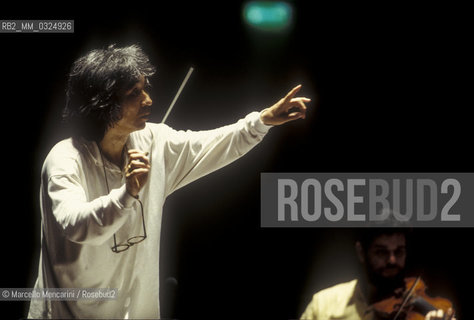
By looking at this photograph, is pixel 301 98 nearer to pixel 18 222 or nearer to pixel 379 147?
pixel 379 147

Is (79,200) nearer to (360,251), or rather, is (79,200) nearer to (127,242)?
(127,242)

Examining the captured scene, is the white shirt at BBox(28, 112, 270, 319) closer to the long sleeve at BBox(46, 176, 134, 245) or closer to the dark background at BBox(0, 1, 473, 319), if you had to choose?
the long sleeve at BBox(46, 176, 134, 245)

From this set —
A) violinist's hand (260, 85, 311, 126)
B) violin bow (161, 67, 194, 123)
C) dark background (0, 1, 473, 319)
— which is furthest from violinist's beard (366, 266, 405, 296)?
violin bow (161, 67, 194, 123)

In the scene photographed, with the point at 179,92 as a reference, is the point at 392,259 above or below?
below

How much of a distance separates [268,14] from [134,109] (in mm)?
925

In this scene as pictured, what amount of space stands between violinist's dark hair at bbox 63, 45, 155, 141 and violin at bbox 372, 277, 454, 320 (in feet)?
4.97

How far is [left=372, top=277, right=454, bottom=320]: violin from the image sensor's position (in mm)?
3504

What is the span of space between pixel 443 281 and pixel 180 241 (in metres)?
1.35

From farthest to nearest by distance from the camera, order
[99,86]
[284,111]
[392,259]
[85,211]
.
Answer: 1. [284,111]
2. [99,86]
3. [392,259]
4. [85,211]

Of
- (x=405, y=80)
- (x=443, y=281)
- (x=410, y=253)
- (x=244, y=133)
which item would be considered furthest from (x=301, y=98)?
(x=443, y=281)

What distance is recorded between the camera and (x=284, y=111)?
3834mm

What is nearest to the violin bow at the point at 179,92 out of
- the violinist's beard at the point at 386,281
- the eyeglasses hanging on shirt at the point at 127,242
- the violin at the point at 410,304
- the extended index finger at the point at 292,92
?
the eyeglasses hanging on shirt at the point at 127,242

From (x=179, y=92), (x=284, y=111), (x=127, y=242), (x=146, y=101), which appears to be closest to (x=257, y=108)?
(x=284, y=111)

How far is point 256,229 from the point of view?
13.6ft
